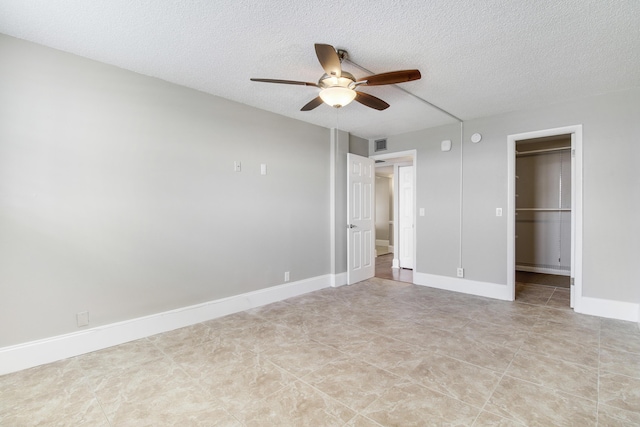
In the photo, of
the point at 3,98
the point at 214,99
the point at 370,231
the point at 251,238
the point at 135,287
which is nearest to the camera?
the point at 3,98

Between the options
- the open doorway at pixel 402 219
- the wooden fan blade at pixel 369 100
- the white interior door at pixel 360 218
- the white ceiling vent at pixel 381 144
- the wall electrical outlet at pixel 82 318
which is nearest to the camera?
the wall electrical outlet at pixel 82 318

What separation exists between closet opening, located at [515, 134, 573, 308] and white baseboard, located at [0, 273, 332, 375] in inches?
175

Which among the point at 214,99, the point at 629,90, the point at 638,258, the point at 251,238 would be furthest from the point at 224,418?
the point at 629,90

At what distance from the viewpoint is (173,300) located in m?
3.07

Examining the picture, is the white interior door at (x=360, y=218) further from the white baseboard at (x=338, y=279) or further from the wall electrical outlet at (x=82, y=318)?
the wall electrical outlet at (x=82, y=318)

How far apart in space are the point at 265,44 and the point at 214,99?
4.24 feet

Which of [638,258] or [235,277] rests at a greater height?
[638,258]

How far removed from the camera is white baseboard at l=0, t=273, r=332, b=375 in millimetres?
2281

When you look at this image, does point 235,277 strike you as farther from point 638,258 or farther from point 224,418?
point 638,258

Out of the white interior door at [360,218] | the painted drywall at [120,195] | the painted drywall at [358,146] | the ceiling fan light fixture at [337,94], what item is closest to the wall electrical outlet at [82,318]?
the painted drywall at [120,195]

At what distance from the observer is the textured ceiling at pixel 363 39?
194 cm

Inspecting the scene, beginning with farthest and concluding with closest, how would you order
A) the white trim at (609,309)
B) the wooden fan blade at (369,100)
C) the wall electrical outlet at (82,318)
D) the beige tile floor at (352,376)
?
the white trim at (609,309), the wooden fan blade at (369,100), the wall electrical outlet at (82,318), the beige tile floor at (352,376)

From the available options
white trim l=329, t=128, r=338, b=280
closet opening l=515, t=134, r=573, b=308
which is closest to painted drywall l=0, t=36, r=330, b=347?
white trim l=329, t=128, r=338, b=280

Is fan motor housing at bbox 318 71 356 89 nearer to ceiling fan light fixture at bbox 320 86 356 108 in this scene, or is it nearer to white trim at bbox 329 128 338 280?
ceiling fan light fixture at bbox 320 86 356 108
